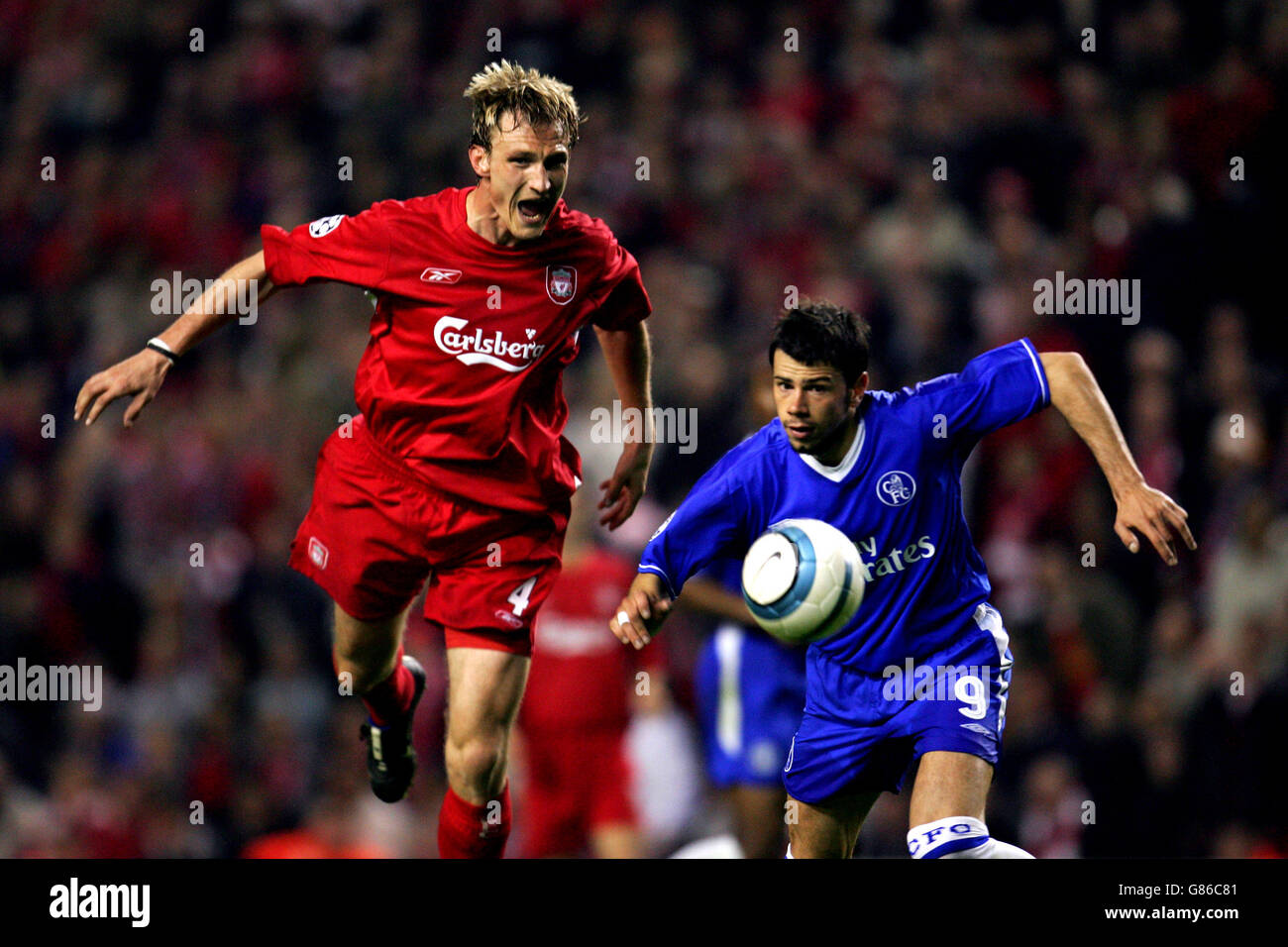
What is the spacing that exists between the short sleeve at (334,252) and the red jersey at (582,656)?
3.00 m

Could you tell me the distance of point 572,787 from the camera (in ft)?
25.9

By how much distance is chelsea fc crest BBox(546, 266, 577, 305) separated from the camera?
508 cm

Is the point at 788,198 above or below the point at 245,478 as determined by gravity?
above

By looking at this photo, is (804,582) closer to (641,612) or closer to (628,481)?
(641,612)

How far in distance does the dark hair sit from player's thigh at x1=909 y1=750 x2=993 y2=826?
112 centimetres

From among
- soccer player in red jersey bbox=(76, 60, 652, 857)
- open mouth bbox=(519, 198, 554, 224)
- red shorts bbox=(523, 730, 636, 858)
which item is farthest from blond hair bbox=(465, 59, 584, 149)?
red shorts bbox=(523, 730, 636, 858)

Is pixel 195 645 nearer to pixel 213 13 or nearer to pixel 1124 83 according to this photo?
pixel 213 13

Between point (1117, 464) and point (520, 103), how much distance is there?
2.00 m

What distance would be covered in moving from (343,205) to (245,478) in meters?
1.99

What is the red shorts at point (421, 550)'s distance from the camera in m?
5.07

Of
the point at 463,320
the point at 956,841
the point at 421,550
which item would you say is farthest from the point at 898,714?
the point at 463,320

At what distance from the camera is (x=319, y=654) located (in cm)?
852

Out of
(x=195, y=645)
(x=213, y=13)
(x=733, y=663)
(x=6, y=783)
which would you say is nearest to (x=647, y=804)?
(x=733, y=663)

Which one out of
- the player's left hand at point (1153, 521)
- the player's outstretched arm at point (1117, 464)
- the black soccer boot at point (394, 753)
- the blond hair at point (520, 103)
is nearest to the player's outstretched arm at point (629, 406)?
the blond hair at point (520, 103)
